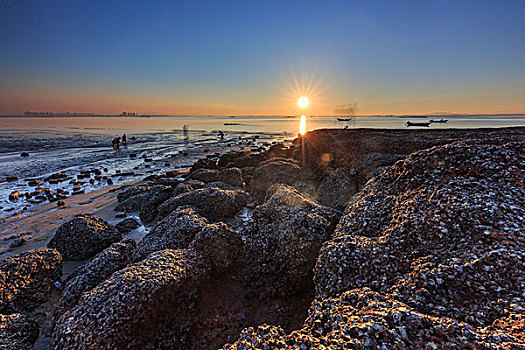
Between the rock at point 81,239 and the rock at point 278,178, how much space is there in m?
6.35

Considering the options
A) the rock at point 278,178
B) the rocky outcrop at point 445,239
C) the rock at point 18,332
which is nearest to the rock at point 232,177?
the rock at point 278,178

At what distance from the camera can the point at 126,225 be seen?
9469 millimetres

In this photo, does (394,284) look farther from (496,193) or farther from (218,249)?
(218,249)

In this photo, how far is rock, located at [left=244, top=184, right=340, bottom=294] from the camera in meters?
5.36

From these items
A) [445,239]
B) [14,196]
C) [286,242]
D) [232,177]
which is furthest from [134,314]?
[14,196]

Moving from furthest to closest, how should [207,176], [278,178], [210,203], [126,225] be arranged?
[207,176] < [278,178] < [126,225] < [210,203]

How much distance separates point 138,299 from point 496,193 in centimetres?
680

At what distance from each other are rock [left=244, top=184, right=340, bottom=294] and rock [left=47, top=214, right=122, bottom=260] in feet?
17.5

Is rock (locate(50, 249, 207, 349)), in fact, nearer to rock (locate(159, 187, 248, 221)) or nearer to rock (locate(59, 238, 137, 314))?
rock (locate(59, 238, 137, 314))

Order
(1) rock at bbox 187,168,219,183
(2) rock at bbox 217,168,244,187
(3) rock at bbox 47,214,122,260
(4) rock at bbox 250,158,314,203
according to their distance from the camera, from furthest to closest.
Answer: (1) rock at bbox 187,168,219,183
(2) rock at bbox 217,168,244,187
(4) rock at bbox 250,158,314,203
(3) rock at bbox 47,214,122,260

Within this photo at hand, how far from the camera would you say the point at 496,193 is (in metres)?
3.87

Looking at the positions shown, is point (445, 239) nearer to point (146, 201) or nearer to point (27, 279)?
point (27, 279)

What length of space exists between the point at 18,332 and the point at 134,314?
272 cm

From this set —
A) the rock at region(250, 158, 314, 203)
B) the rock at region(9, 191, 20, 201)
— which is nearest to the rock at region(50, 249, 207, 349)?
the rock at region(250, 158, 314, 203)
